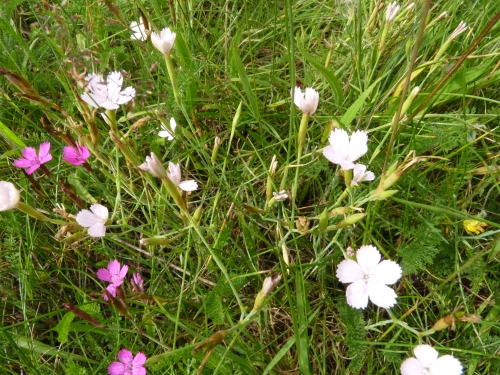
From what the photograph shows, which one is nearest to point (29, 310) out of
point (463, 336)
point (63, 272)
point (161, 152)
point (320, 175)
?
point (63, 272)

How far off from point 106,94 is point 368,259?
609mm

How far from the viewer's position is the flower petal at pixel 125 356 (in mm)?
809

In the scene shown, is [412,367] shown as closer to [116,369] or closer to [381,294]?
[381,294]

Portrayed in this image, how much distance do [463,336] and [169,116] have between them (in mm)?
815

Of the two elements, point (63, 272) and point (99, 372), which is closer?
point (99, 372)

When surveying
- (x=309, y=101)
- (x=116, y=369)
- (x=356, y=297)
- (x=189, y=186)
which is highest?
(x=309, y=101)

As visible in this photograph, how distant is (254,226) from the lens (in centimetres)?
98

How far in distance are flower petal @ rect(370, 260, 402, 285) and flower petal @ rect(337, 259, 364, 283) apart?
0.03 m

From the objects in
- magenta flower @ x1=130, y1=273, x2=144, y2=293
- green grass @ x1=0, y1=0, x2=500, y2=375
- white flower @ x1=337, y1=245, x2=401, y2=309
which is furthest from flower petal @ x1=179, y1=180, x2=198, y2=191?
white flower @ x1=337, y1=245, x2=401, y2=309

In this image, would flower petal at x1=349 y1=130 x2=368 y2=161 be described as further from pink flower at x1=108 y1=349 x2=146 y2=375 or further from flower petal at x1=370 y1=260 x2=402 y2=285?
pink flower at x1=108 y1=349 x2=146 y2=375

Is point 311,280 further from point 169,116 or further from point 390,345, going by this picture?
point 169,116

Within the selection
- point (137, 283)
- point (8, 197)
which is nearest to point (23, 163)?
point (8, 197)

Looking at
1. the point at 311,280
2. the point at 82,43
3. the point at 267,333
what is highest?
the point at 82,43

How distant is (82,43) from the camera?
1095mm
